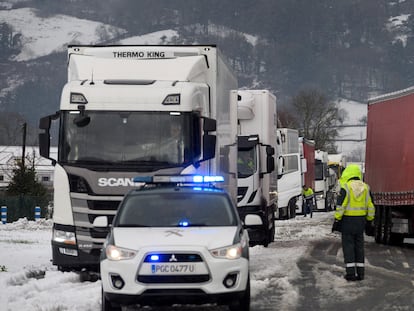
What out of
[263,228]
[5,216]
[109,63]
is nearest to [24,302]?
[109,63]

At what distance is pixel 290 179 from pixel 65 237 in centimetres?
2555

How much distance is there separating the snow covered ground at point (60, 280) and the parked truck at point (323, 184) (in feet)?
94.7

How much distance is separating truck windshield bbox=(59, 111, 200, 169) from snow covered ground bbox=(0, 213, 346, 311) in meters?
1.97

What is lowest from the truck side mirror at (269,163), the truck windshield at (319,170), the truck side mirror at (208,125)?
the truck windshield at (319,170)

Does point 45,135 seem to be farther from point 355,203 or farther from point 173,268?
point 355,203

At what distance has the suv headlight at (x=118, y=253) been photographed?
920 centimetres

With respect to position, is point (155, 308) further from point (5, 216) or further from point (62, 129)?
point (5, 216)

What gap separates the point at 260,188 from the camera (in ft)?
66.4

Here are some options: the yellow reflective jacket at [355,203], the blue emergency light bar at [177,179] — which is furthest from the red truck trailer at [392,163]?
the blue emergency light bar at [177,179]

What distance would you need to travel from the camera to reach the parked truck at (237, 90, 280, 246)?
19.9m

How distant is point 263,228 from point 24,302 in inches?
395

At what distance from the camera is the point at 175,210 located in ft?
33.8

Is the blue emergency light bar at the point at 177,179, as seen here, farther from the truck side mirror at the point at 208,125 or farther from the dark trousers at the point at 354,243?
the dark trousers at the point at 354,243

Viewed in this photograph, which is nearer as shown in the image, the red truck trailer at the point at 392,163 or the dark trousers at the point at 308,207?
the red truck trailer at the point at 392,163
